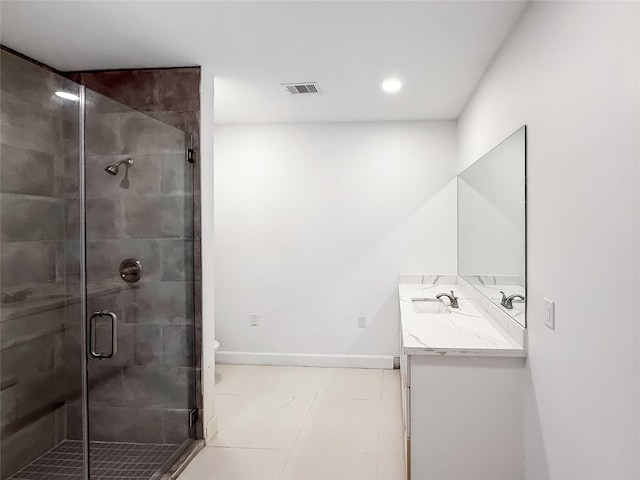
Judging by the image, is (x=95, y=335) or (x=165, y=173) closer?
(x=95, y=335)

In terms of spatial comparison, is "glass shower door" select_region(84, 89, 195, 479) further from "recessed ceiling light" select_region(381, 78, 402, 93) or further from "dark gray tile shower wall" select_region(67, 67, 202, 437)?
"recessed ceiling light" select_region(381, 78, 402, 93)

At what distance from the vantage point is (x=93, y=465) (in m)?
2.25

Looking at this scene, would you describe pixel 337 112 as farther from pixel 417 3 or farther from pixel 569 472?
pixel 569 472

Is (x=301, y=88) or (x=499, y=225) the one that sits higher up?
(x=301, y=88)

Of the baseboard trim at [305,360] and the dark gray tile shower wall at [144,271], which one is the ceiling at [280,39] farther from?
the baseboard trim at [305,360]

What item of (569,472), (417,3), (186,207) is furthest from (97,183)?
(569,472)

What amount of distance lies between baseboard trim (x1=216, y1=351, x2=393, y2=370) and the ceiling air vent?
252 centimetres

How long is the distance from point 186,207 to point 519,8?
2.14 meters

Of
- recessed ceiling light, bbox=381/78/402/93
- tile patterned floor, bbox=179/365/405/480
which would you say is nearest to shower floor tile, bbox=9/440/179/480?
tile patterned floor, bbox=179/365/405/480

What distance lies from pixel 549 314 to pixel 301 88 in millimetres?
2300

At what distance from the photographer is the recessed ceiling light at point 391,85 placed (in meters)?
3.05

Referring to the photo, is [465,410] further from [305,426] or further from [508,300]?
[305,426]

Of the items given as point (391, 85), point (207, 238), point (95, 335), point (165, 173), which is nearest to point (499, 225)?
point (391, 85)

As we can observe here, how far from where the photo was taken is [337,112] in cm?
388
